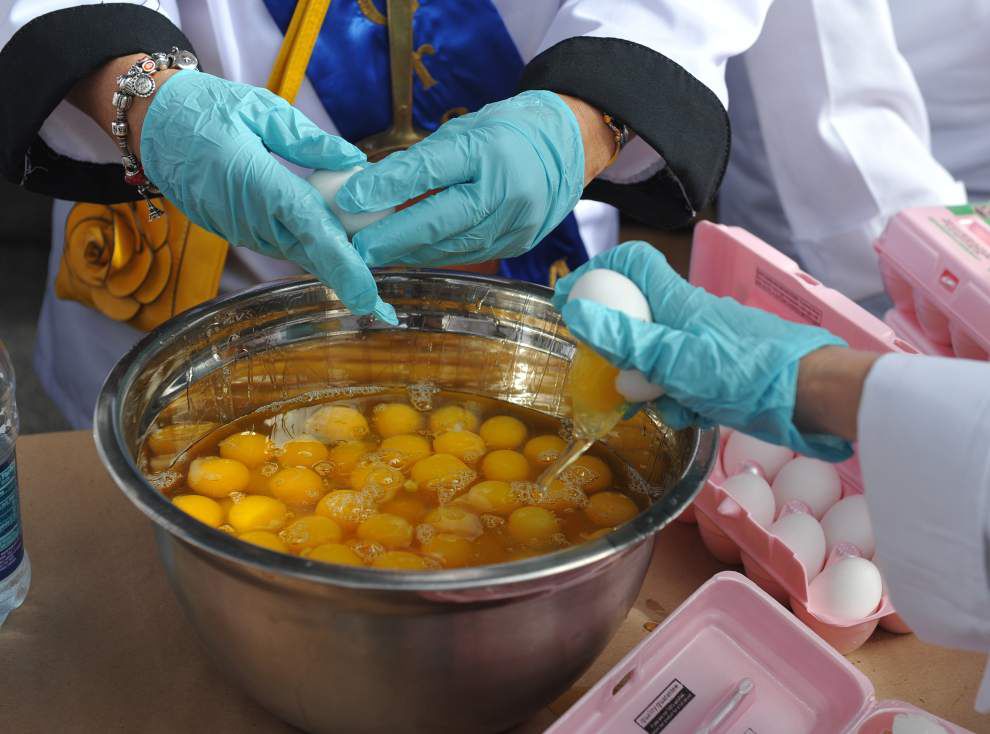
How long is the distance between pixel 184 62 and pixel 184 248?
40cm

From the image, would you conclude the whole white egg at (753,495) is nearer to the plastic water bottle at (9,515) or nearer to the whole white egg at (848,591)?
the whole white egg at (848,591)

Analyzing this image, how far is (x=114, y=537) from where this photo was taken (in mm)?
1211

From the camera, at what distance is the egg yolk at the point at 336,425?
123cm

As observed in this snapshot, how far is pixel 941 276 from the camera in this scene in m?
1.44

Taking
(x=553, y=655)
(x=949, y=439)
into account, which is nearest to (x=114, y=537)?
(x=553, y=655)

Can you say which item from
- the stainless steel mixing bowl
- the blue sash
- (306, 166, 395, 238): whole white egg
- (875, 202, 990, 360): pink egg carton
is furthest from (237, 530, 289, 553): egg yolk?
(875, 202, 990, 360): pink egg carton

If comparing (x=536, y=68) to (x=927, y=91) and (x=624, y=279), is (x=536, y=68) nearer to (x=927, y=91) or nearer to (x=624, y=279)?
(x=624, y=279)

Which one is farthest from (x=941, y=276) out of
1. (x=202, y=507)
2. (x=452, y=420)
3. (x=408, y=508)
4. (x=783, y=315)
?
(x=202, y=507)

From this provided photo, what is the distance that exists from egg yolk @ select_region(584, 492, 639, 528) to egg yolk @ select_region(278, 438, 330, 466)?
338mm

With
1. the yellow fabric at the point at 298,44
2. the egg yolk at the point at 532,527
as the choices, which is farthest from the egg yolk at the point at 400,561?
the yellow fabric at the point at 298,44

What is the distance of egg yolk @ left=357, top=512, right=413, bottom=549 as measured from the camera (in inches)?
41.6

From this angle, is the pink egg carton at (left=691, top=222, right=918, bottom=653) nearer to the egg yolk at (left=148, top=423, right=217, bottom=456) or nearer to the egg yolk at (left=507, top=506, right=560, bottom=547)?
the egg yolk at (left=507, top=506, right=560, bottom=547)

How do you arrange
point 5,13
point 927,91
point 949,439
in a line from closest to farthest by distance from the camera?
point 949,439, point 5,13, point 927,91

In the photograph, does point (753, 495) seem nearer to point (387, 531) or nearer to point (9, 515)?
point (387, 531)
